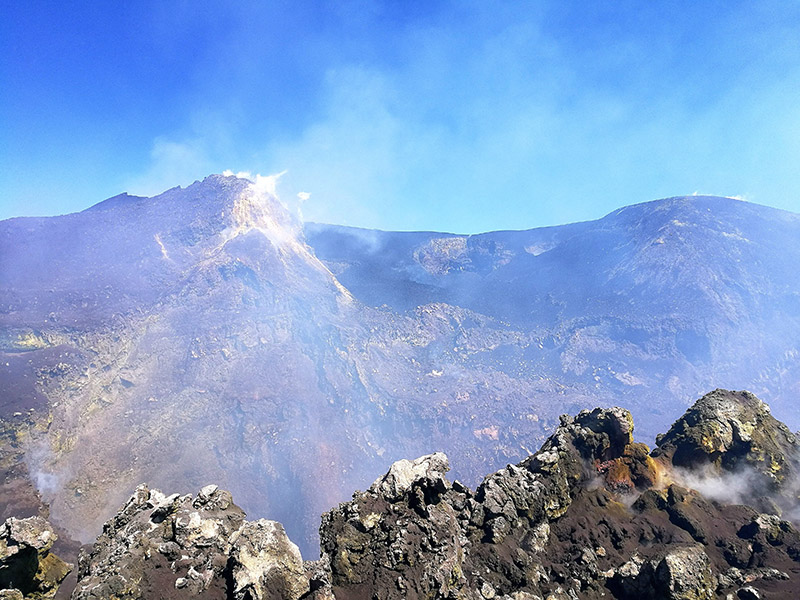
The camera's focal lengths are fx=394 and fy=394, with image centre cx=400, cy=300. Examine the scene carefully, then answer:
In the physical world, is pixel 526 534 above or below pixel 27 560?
below

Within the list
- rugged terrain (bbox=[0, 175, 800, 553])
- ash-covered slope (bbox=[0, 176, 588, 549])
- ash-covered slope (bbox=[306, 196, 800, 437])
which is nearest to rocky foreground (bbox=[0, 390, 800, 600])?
rugged terrain (bbox=[0, 175, 800, 553])

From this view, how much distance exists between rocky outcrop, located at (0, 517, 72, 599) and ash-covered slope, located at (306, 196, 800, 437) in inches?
3490

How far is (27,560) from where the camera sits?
43.9 feet

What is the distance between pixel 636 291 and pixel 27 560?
436ft

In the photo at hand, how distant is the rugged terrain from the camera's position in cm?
5575

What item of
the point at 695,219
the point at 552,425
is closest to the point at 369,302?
the point at 552,425

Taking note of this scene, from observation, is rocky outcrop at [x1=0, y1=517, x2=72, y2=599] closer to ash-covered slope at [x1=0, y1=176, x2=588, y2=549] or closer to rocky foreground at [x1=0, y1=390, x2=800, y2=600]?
rocky foreground at [x1=0, y1=390, x2=800, y2=600]

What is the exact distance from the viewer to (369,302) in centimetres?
10962

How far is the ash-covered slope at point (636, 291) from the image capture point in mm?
95062

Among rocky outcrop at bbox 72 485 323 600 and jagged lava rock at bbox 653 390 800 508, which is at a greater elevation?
rocky outcrop at bbox 72 485 323 600

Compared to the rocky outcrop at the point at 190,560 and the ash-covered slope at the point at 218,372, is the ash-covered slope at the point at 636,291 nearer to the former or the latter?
the ash-covered slope at the point at 218,372

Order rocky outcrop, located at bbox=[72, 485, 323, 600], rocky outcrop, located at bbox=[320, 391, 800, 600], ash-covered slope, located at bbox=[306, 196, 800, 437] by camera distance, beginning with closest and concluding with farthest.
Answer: rocky outcrop, located at bbox=[72, 485, 323, 600] → rocky outcrop, located at bbox=[320, 391, 800, 600] → ash-covered slope, located at bbox=[306, 196, 800, 437]

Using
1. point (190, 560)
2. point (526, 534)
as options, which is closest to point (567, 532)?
point (526, 534)

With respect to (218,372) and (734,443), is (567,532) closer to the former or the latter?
(734,443)
